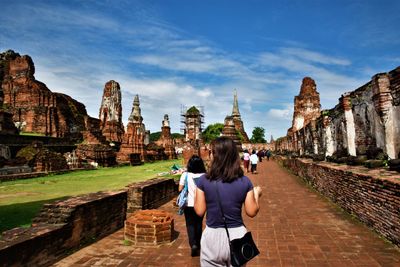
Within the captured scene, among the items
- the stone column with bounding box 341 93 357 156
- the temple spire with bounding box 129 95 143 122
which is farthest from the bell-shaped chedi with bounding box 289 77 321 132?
the stone column with bounding box 341 93 357 156

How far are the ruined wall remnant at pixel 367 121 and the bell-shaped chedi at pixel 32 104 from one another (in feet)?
98.0

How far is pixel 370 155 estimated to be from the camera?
8.09 metres

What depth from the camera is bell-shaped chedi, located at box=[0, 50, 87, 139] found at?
33.7 meters

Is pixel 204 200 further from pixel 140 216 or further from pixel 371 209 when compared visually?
pixel 371 209

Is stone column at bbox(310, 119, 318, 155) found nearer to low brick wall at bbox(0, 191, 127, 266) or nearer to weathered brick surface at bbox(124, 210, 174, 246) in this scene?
low brick wall at bbox(0, 191, 127, 266)

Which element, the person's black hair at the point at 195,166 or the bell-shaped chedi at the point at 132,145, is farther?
the bell-shaped chedi at the point at 132,145

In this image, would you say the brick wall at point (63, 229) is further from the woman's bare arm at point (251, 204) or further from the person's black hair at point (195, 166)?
the woman's bare arm at point (251, 204)

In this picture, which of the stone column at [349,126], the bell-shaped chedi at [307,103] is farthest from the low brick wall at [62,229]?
the bell-shaped chedi at [307,103]

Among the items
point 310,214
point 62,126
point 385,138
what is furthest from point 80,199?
point 62,126

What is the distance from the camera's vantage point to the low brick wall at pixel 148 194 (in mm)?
6898

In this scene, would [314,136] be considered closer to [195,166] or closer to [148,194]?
[148,194]

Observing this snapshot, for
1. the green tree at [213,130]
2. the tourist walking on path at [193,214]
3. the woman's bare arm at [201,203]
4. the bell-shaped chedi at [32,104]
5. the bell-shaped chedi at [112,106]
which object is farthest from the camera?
the green tree at [213,130]

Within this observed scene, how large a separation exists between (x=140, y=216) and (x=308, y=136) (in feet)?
49.4

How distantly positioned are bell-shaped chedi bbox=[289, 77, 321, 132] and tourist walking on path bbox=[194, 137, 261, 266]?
26968mm
